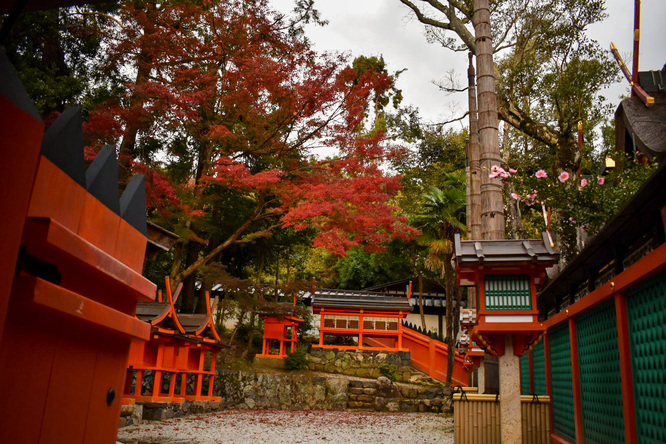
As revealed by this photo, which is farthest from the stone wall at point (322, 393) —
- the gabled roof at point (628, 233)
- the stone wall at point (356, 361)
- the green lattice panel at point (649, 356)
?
the green lattice panel at point (649, 356)

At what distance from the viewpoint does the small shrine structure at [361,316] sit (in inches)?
837

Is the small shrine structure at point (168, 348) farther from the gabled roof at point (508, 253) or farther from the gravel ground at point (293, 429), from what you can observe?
the gabled roof at point (508, 253)

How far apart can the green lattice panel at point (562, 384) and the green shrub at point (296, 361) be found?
12333 millimetres

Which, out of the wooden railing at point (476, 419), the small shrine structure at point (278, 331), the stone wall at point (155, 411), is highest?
the small shrine structure at point (278, 331)

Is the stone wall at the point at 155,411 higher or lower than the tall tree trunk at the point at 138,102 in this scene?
lower

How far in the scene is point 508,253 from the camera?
638 cm

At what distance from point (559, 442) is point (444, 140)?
1660 centimetres

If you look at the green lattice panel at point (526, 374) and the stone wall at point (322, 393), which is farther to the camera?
the stone wall at point (322, 393)

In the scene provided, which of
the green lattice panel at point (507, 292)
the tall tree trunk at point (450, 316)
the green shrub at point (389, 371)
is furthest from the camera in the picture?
the green shrub at point (389, 371)

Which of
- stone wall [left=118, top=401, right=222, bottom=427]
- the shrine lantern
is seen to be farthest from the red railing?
Result: the shrine lantern

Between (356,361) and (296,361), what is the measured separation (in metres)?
2.56

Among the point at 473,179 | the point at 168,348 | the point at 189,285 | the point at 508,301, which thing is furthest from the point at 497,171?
the point at 189,285

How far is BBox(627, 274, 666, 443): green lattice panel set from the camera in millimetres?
4059

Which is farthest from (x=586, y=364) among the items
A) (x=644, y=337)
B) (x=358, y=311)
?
(x=358, y=311)
